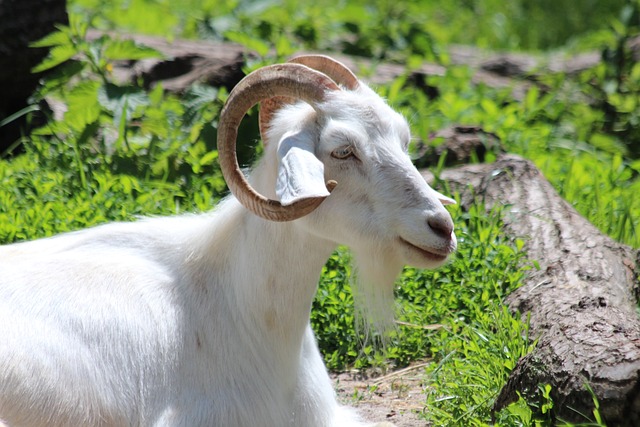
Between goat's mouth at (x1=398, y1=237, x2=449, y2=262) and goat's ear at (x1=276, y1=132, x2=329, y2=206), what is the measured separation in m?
0.39

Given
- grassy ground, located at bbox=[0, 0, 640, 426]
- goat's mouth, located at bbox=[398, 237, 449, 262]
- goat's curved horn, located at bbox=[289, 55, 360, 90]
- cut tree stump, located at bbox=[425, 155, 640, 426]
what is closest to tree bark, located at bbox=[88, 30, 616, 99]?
grassy ground, located at bbox=[0, 0, 640, 426]

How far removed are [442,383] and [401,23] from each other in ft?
19.1

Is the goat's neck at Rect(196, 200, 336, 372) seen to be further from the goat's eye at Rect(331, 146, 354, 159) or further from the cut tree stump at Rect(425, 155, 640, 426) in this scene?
the cut tree stump at Rect(425, 155, 640, 426)

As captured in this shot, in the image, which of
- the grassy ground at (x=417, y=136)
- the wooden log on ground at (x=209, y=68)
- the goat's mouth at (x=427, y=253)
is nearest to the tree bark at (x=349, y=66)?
the wooden log on ground at (x=209, y=68)

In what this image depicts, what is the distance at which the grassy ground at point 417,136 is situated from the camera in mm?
4773

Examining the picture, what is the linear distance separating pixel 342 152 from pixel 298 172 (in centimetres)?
30

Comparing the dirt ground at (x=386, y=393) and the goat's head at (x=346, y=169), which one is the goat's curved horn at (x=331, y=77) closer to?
the goat's head at (x=346, y=169)

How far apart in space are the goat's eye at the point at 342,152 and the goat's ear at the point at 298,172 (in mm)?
89

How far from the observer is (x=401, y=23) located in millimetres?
9664

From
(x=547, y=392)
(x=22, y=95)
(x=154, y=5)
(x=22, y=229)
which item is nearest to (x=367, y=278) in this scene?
(x=547, y=392)

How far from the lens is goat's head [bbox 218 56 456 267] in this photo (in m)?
3.57

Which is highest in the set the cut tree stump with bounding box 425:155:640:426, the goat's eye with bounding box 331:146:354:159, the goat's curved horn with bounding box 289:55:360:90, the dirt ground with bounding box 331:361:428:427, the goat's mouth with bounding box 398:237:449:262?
the goat's curved horn with bounding box 289:55:360:90

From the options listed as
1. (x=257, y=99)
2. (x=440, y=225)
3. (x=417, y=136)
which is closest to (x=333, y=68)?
(x=257, y=99)

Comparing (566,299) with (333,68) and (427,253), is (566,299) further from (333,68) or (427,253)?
(333,68)
